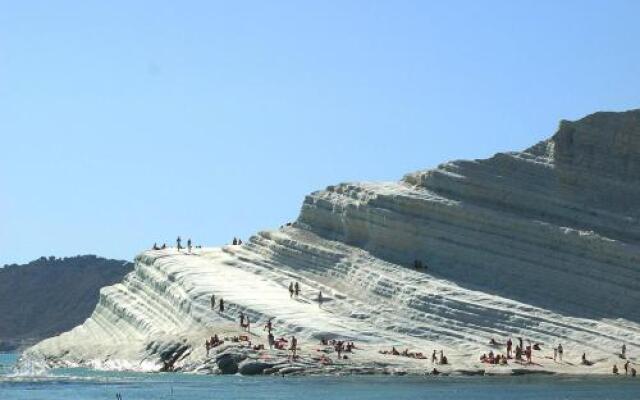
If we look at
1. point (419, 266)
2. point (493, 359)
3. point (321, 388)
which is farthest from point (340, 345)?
point (419, 266)

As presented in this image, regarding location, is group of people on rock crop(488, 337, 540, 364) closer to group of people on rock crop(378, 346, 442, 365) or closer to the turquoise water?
group of people on rock crop(378, 346, 442, 365)

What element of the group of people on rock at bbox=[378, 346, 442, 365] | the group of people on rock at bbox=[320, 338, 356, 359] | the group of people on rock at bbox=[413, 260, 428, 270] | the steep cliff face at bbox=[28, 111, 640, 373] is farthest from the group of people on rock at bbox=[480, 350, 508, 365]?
the group of people on rock at bbox=[413, 260, 428, 270]

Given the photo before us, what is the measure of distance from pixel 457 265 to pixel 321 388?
18.1 m

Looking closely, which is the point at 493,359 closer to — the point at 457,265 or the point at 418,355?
the point at 418,355

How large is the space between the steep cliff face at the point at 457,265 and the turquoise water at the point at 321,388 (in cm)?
421

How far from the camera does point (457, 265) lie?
79.7 m

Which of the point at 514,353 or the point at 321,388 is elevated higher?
the point at 514,353

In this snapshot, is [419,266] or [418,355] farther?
[419,266]

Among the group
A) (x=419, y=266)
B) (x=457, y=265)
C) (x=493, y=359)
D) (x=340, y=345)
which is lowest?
(x=493, y=359)

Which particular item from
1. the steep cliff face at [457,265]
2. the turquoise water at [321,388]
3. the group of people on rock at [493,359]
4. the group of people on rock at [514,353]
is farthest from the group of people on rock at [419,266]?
the turquoise water at [321,388]

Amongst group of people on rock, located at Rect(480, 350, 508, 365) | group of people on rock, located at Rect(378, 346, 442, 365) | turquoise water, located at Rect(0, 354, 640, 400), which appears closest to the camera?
turquoise water, located at Rect(0, 354, 640, 400)

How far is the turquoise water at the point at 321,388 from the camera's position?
59688 millimetres

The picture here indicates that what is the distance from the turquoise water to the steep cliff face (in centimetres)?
421

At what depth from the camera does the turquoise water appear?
196 ft
